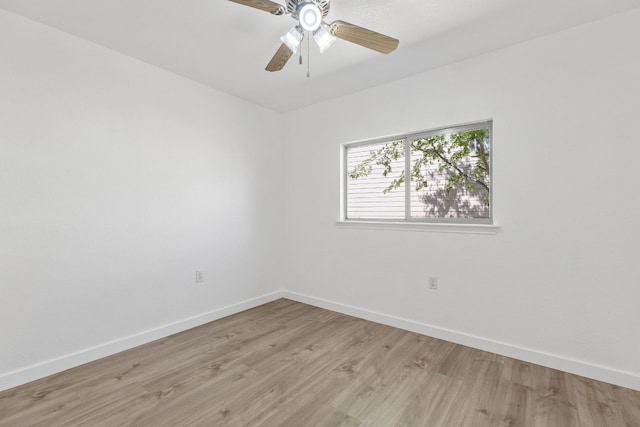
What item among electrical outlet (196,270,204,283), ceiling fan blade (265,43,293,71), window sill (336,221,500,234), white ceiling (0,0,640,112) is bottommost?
electrical outlet (196,270,204,283)

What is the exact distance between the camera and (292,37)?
1753 mm

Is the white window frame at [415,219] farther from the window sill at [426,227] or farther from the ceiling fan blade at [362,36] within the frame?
the ceiling fan blade at [362,36]

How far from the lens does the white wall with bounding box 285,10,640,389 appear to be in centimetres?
193

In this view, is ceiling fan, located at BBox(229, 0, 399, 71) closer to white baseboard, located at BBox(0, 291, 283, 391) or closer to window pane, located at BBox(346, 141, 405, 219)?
window pane, located at BBox(346, 141, 405, 219)

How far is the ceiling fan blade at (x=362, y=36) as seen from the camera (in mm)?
1663

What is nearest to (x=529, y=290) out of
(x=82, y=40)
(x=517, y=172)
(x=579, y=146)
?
(x=517, y=172)

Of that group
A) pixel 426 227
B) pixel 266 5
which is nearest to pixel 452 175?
pixel 426 227

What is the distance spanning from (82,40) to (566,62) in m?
3.53

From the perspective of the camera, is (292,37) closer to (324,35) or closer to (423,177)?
(324,35)

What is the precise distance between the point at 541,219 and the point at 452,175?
77 centimetres

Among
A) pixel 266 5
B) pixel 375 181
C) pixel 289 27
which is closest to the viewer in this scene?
pixel 266 5

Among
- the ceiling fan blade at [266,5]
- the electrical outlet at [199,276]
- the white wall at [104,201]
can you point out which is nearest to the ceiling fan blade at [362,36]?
the ceiling fan blade at [266,5]

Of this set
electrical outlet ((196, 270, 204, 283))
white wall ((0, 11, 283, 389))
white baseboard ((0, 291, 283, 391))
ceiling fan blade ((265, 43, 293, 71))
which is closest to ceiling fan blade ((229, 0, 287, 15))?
ceiling fan blade ((265, 43, 293, 71))

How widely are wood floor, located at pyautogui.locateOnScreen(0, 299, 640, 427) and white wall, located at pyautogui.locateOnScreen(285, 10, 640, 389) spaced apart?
0.80 ft
